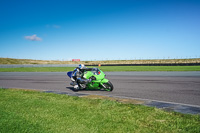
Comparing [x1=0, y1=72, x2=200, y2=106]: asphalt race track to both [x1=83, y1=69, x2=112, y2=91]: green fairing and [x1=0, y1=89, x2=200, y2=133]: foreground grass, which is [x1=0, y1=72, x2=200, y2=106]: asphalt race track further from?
[x1=0, y1=89, x2=200, y2=133]: foreground grass

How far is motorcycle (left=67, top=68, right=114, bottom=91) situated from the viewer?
9.39 meters

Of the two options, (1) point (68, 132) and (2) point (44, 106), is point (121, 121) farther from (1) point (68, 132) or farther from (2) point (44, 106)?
(2) point (44, 106)

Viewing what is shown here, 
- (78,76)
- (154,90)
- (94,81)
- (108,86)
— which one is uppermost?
(78,76)

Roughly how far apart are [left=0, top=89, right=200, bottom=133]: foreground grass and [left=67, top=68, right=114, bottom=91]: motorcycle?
11.0 ft

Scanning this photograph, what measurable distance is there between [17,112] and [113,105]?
3.05 m

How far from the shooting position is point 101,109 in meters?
5.64

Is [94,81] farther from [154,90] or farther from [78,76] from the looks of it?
[154,90]

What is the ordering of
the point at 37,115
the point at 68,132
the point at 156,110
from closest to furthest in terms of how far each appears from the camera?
the point at 68,132, the point at 37,115, the point at 156,110

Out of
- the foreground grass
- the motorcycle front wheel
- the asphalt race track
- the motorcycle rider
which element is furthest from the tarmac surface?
the foreground grass

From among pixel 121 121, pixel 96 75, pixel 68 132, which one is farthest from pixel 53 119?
pixel 96 75

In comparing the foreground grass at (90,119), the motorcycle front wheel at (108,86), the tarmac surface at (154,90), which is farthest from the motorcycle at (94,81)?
the foreground grass at (90,119)

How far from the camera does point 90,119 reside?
4.63 metres

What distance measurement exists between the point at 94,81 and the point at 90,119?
15.8ft

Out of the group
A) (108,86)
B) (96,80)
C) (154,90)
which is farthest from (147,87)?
(96,80)
